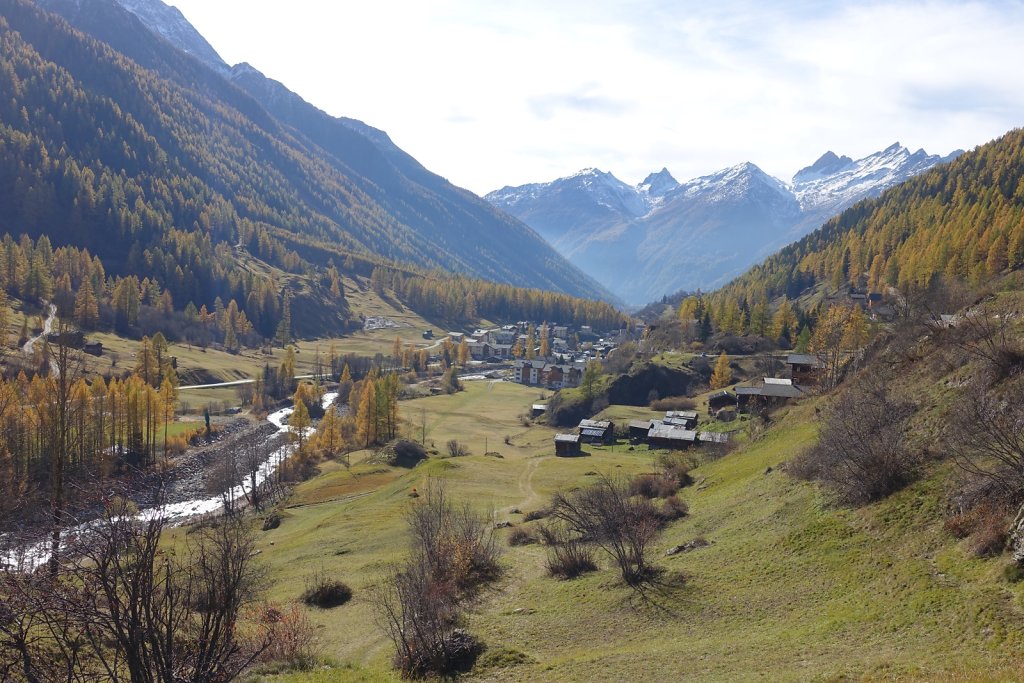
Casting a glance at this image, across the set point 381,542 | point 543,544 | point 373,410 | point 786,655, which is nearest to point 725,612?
point 786,655

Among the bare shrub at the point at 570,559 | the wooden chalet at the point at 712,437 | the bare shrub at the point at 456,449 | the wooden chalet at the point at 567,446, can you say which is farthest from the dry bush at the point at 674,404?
the bare shrub at the point at 570,559

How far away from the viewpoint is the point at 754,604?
2783 centimetres

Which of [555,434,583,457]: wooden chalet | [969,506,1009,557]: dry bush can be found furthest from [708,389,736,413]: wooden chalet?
[969,506,1009,557]: dry bush

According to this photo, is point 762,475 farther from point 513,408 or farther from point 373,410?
point 513,408

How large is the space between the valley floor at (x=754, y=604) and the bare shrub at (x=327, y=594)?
1.14 metres

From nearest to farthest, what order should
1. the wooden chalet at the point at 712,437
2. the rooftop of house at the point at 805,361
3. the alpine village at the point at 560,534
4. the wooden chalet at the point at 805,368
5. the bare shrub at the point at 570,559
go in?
1. the alpine village at the point at 560,534
2. the bare shrub at the point at 570,559
3. the wooden chalet at the point at 712,437
4. the wooden chalet at the point at 805,368
5. the rooftop of house at the point at 805,361

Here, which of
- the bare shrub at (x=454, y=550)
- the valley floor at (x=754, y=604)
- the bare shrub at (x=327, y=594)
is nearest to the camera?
the valley floor at (x=754, y=604)

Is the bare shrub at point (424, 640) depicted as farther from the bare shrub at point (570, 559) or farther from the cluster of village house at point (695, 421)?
the cluster of village house at point (695, 421)

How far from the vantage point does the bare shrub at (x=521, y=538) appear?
49375 mm

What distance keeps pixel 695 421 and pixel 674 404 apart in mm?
18013

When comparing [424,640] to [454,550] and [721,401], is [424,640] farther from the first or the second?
[721,401]

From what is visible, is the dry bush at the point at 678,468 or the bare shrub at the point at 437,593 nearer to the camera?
the bare shrub at the point at 437,593

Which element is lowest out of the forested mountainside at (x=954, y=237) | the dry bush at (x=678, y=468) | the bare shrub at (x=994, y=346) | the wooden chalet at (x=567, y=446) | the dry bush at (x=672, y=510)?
the wooden chalet at (x=567, y=446)

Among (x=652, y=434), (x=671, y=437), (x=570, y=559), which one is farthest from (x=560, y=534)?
(x=652, y=434)
